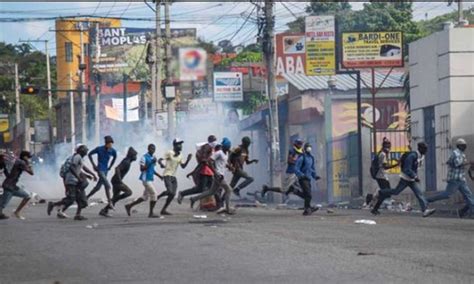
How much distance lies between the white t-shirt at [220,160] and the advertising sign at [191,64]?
468 inches

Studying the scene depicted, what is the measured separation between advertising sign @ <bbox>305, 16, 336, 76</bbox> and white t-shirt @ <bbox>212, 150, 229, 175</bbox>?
51.5ft

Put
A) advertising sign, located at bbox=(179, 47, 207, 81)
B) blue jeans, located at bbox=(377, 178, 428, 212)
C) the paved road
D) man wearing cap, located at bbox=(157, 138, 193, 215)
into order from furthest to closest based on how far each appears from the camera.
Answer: man wearing cap, located at bbox=(157, 138, 193, 215)
blue jeans, located at bbox=(377, 178, 428, 212)
the paved road
advertising sign, located at bbox=(179, 47, 207, 81)

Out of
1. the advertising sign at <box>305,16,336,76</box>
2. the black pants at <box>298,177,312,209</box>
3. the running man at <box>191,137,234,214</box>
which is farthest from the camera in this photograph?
the advertising sign at <box>305,16,336,76</box>

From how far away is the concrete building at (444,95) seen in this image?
31.5 metres

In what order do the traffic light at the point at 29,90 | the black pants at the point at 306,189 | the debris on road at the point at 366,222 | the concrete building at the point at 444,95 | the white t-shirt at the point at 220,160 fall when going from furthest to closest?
the traffic light at the point at 29,90, the concrete building at the point at 444,95, the white t-shirt at the point at 220,160, the black pants at the point at 306,189, the debris on road at the point at 366,222

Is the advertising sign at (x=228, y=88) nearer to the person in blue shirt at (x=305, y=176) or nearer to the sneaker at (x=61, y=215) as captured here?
the person in blue shirt at (x=305, y=176)

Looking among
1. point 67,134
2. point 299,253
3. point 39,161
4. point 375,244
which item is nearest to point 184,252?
point 299,253

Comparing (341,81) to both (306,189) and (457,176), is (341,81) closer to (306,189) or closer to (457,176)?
(306,189)

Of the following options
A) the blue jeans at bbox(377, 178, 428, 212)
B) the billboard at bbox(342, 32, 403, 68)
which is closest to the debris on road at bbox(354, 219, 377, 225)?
the blue jeans at bbox(377, 178, 428, 212)

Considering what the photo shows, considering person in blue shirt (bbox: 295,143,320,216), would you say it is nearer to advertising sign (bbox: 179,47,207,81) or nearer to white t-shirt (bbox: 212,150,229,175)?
white t-shirt (bbox: 212,150,229,175)

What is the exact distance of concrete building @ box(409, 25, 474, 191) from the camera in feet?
103

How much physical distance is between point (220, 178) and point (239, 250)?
8.48 metres

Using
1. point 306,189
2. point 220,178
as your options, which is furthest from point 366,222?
point 220,178

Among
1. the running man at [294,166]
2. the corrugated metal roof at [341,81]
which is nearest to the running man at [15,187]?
the running man at [294,166]
